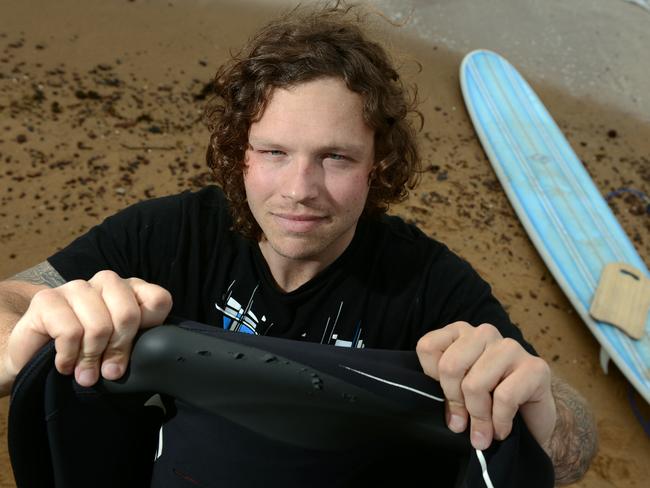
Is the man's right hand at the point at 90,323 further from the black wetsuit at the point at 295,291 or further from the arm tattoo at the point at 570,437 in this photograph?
the arm tattoo at the point at 570,437

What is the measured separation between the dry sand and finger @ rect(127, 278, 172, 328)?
2413 millimetres

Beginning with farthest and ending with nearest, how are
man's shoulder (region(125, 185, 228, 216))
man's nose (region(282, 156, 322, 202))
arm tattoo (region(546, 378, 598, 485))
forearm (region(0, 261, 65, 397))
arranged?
man's shoulder (region(125, 185, 228, 216))
man's nose (region(282, 156, 322, 202))
arm tattoo (region(546, 378, 598, 485))
forearm (region(0, 261, 65, 397))

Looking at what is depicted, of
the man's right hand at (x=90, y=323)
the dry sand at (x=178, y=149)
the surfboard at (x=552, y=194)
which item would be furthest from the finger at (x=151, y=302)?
the surfboard at (x=552, y=194)

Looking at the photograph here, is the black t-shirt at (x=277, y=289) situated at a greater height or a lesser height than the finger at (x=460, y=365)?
lesser

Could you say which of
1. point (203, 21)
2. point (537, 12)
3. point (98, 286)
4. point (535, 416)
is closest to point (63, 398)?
point (98, 286)

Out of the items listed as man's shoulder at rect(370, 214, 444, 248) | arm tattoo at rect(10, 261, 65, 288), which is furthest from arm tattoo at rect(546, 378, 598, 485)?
arm tattoo at rect(10, 261, 65, 288)

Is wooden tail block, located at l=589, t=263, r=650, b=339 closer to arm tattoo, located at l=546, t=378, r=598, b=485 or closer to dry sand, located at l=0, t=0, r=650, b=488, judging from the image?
dry sand, located at l=0, t=0, r=650, b=488

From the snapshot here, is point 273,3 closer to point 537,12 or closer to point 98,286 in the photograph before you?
point 537,12

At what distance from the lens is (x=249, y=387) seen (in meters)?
1.27

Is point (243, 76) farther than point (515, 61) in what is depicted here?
No

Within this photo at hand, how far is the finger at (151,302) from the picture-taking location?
1.26 m

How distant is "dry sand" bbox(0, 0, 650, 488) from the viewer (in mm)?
4266

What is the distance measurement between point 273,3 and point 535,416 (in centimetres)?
605

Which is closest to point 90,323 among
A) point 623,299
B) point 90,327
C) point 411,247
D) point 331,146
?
point 90,327
